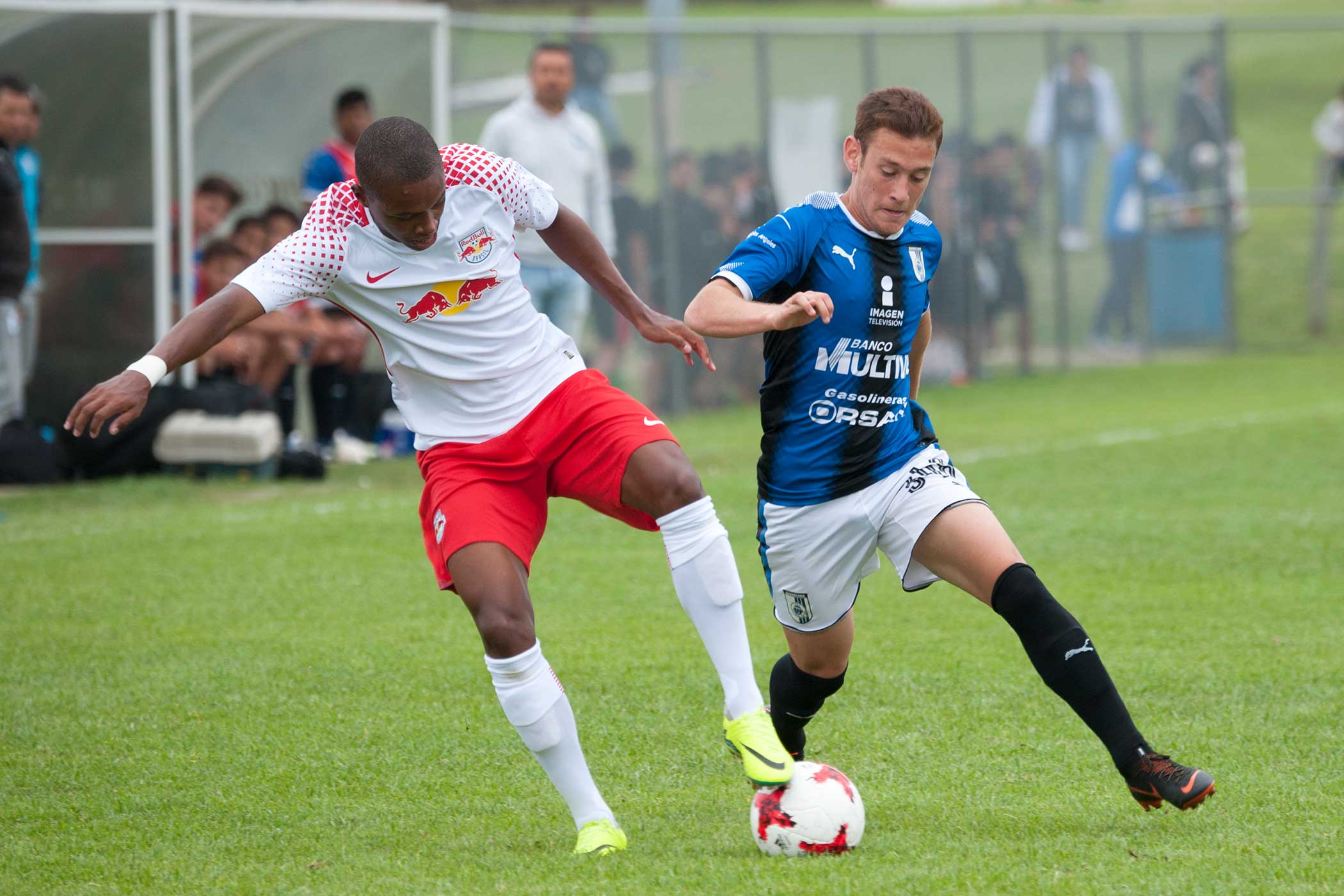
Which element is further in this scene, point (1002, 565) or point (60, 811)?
point (60, 811)

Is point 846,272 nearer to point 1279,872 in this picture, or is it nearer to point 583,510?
point 1279,872

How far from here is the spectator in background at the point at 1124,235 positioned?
18266mm

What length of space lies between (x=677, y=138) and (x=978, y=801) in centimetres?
1123

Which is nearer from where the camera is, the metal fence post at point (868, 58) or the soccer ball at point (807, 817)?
the soccer ball at point (807, 817)

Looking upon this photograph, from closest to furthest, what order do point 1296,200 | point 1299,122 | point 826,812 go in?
1. point 826,812
2. point 1296,200
3. point 1299,122

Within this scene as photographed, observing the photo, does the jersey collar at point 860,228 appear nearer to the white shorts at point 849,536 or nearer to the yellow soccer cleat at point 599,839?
the white shorts at point 849,536

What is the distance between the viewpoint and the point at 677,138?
15.2 m

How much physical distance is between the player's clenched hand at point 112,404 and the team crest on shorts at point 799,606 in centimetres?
185

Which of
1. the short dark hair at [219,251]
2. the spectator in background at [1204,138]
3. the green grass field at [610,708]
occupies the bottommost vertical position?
the green grass field at [610,708]

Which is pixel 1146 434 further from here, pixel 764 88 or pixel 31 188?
pixel 31 188

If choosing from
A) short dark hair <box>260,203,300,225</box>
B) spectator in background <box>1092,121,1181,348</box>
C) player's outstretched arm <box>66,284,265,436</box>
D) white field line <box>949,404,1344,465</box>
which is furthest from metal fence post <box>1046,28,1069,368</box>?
player's outstretched arm <box>66,284,265,436</box>

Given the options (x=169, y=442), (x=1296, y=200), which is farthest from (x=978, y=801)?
(x=1296, y=200)

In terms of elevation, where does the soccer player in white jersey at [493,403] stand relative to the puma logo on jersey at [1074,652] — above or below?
above

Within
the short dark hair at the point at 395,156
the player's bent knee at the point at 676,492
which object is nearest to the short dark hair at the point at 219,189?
the short dark hair at the point at 395,156
